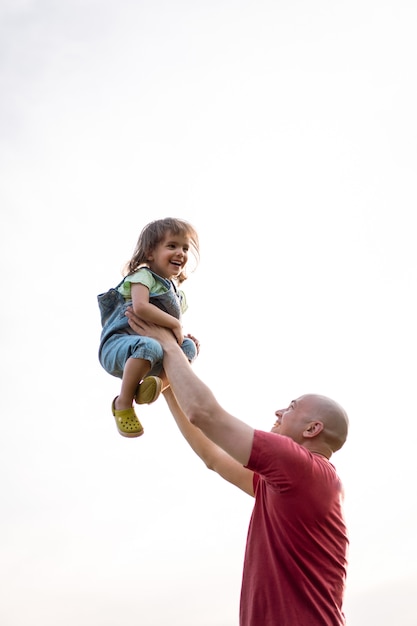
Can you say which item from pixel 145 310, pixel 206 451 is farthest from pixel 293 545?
pixel 145 310

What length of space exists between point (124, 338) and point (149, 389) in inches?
16.3

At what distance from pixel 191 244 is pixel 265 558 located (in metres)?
2.37

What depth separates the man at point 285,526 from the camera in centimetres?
438

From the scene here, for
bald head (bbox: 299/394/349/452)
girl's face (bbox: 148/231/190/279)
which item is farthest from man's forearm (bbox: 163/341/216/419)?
bald head (bbox: 299/394/349/452)

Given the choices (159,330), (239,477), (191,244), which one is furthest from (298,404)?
(191,244)

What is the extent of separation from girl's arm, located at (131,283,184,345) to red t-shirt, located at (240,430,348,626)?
1221 millimetres

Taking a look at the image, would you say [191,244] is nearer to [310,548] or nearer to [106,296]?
[106,296]

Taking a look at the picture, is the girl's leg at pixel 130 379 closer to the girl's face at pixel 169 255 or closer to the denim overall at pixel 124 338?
the denim overall at pixel 124 338

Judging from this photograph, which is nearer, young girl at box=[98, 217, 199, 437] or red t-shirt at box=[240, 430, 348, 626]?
red t-shirt at box=[240, 430, 348, 626]

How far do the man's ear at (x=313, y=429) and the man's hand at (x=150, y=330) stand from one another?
43.4 inches

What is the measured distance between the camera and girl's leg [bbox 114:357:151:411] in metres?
5.13

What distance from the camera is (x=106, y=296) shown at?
5.59m

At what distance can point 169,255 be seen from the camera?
557 cm

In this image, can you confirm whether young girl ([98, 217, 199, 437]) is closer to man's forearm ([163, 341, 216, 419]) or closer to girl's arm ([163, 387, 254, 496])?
man's forearm ([163, 341, 216, 419])
